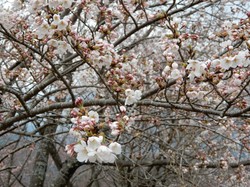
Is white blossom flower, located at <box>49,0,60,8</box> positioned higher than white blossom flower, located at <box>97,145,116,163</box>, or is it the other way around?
white blossom flower, located at <box>49,0,60,8</box>

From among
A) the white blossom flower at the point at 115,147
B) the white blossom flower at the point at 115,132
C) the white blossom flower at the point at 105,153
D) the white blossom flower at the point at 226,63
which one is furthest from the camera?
the white blossom flower at the point at 226,63

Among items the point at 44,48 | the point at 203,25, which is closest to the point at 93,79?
the point at 203,25

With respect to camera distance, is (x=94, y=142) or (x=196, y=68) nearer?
(x=94, y=142)

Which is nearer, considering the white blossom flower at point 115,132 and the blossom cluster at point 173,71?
the white blossom flower at point 115,132

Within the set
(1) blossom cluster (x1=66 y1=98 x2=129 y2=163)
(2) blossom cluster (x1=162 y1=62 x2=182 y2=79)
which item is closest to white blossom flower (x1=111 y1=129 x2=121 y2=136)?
(1) blossom cluster (x1=66 y1=98 x2=129 y2=163)

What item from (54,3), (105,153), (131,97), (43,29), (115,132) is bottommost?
(105,153)

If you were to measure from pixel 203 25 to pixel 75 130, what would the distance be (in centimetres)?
566

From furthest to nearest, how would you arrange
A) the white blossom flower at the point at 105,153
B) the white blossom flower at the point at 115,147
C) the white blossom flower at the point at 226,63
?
the white blossom flower at the point at 226,63 → the white blossom flower at the point at 115,147 → the white blossom flower at the point at 105,153

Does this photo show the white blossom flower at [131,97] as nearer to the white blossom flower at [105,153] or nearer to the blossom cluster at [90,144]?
the blossom cluster at [90,144]

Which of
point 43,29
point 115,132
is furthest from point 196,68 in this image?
point 43,29

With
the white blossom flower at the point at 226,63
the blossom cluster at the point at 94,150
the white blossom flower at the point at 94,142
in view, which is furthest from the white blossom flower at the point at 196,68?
the white blossom flower at the point at 94,142

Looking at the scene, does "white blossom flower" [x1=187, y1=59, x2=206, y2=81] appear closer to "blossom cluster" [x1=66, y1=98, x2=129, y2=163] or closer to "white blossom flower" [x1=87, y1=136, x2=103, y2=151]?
"blossom cluster" [x1=66, y1=98, x2=129, y2=163]

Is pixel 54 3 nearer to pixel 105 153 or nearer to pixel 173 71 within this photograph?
pixel 173 71

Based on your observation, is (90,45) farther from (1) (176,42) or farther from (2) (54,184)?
(2) (54,184)
